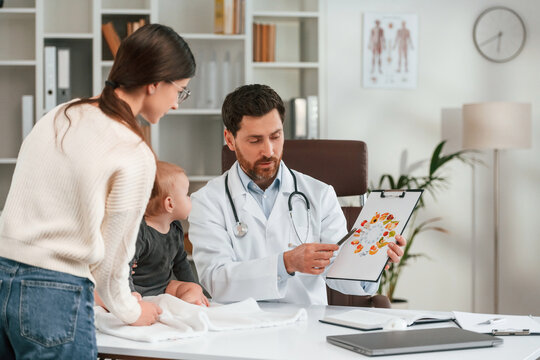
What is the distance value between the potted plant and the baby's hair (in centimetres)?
212

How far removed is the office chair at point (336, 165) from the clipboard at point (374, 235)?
589mm

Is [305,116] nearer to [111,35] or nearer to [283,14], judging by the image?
[283,14]

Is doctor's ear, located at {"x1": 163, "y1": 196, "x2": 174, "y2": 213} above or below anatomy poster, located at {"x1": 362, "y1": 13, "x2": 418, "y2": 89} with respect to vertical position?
below

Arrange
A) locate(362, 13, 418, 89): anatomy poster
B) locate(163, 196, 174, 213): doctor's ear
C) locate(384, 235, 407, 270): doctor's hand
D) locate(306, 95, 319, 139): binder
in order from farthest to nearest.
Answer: locate(362, 13, 418, 89): anatomy poster, locate(306, 95, 319, 139): binder, locate(163, 196, 174, 213): doctor's ear, locate(384, 235, 407, 270): doctor's hand

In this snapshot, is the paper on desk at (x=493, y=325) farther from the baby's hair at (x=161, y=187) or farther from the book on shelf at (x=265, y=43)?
the book on shelf at (x=265, y=43)

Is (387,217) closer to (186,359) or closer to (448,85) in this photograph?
(186,359)

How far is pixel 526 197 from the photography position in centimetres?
445

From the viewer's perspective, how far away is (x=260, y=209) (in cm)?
216

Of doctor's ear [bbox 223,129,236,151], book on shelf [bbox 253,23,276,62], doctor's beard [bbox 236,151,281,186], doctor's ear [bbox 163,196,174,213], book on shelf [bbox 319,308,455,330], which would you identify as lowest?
book on shelf [bbox 319,308,455,330]

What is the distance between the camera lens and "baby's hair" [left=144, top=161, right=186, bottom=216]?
1.96 meters

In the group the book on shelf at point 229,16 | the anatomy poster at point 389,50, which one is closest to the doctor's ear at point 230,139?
the book on shelf at point 229,16

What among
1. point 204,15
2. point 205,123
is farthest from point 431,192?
point 204,15

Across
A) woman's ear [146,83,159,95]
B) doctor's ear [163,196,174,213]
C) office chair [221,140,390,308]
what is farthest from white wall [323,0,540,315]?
woman's ear [146,83,159,95]

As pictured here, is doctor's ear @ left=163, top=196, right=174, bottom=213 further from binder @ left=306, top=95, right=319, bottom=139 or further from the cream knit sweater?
binder @ left=306, top=95, right=319, bottom=139
